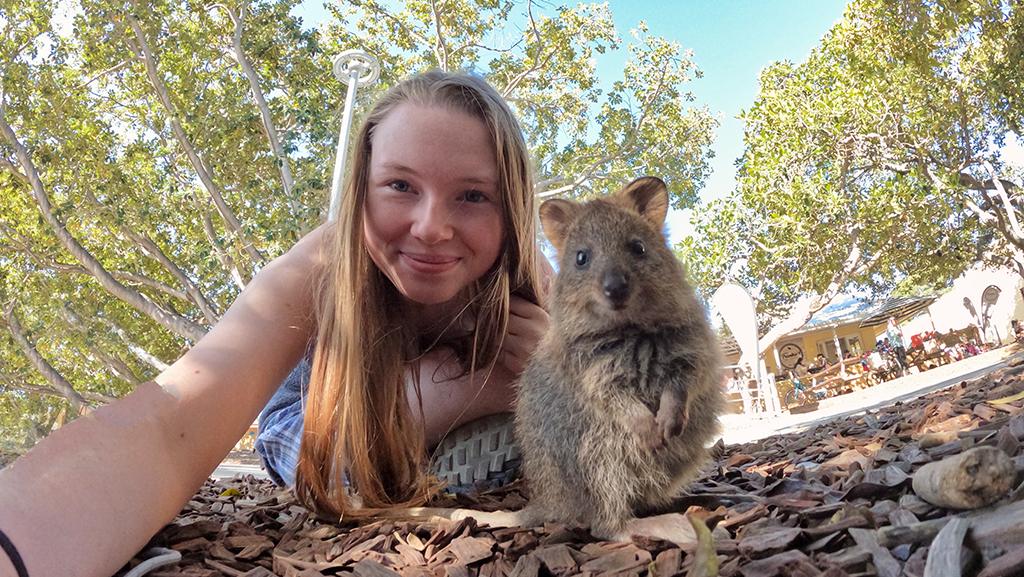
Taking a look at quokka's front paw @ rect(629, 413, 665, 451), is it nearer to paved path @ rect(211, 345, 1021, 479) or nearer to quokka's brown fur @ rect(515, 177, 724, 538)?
quokka's brown fur @ rect(515, 177, 724, 538)

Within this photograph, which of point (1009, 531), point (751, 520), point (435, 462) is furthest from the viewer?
point (435, 462)

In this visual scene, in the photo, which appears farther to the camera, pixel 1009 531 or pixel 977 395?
pixel 977 395

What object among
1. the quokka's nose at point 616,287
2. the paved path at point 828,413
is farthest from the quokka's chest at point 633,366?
the paved path at point 828,413

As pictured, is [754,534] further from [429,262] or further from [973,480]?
[429,262]

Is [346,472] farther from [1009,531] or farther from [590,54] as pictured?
[590,54]

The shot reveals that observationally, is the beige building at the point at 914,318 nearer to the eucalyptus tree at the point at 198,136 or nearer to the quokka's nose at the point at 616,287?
the eucalyptus tree at the point at 198,136

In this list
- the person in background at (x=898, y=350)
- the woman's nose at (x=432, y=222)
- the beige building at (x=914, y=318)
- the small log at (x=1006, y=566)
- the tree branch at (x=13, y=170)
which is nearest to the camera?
the small log at (x=1006, y=566)

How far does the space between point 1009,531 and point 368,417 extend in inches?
74.4

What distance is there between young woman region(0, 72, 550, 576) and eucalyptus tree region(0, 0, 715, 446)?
21.0 ft

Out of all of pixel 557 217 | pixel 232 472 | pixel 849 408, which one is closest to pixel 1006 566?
pixel 557 217

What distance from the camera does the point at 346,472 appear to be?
→ 98.5 inches

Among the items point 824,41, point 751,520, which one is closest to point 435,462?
point 751,520

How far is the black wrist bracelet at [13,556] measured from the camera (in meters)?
1.46

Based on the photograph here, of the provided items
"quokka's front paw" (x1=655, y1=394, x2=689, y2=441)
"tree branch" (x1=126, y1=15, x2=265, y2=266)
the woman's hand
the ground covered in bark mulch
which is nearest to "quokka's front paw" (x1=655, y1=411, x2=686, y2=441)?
"quokka's front paw" (x1=655, y1=394, x2=689, y2=441)
